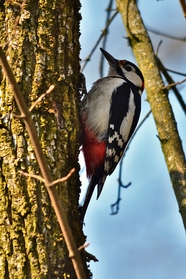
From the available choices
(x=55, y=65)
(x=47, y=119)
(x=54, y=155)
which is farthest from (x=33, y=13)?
(x=54, y=155)

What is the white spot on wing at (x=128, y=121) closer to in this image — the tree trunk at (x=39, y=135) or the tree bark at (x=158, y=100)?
the tree bark at (x=158, y=100)

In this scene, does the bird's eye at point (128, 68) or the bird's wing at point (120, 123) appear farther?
the bird's eye at point (128, 68)

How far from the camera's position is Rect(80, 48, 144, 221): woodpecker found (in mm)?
3506

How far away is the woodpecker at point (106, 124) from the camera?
351 centimetres

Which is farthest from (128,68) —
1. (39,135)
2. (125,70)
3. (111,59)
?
(39,135)

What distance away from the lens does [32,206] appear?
2209 millimetres

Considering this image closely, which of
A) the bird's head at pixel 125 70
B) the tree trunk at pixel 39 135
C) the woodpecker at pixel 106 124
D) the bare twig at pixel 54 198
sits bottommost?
the bare twig at pixel 54 198

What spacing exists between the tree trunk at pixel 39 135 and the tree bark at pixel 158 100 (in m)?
0.75

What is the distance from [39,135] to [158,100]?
4.43ft

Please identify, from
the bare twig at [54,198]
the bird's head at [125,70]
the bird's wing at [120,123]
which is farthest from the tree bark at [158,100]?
the bare twig at [54,198]

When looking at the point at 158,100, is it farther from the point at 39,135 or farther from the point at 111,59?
the point at 39,135

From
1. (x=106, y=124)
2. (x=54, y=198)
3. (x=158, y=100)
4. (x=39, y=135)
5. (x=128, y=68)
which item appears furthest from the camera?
(x=128, y=68)

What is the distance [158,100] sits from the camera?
3535 millimetres

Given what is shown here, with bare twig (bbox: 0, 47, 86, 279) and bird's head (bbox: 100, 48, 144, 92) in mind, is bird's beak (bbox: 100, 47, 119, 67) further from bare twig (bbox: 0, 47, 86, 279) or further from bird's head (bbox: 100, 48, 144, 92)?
bare twig (bbox: 0, 47, 86, 279)
